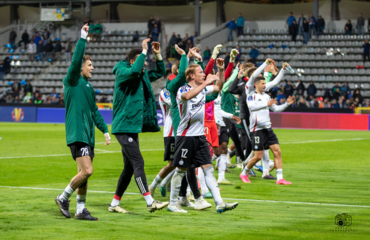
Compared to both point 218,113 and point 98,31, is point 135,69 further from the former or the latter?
point 98,31

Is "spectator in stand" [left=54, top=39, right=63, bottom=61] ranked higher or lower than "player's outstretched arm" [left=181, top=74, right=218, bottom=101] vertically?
higher

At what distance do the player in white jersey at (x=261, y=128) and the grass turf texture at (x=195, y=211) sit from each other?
408 millimetres

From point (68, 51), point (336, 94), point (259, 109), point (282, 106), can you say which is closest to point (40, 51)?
point (68, 51)

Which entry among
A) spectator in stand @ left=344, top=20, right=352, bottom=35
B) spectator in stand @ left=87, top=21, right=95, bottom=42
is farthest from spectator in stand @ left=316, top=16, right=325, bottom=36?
spectator in stand @ left=87, top=21, right=95, bottom=42

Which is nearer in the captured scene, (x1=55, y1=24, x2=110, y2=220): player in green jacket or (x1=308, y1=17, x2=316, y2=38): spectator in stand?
(x1=55, y1=24, x2=110, y2=220): player in green jacket

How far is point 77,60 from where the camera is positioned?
243 inches

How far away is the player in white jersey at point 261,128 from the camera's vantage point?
1009 cm

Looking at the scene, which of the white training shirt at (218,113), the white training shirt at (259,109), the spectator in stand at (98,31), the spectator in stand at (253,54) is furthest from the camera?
the spectator in stand at (98,31)

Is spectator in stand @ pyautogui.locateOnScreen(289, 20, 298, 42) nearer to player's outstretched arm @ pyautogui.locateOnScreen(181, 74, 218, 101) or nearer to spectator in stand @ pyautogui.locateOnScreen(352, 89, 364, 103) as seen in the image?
spectator in stand @ pyautogui.locateOnScreen(352, 89, 364, 103)

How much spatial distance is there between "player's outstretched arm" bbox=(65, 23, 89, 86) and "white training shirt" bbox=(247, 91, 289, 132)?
4.49 m

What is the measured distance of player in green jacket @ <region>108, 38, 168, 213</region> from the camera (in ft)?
22.0

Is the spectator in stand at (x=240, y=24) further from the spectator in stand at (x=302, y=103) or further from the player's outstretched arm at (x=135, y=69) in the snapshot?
the player's outstretched arm at (x=135, y=69)

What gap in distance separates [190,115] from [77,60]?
1.68 metres

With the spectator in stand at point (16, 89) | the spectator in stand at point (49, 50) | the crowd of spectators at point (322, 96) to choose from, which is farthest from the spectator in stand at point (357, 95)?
the spectator in stand at point (49, 50)
